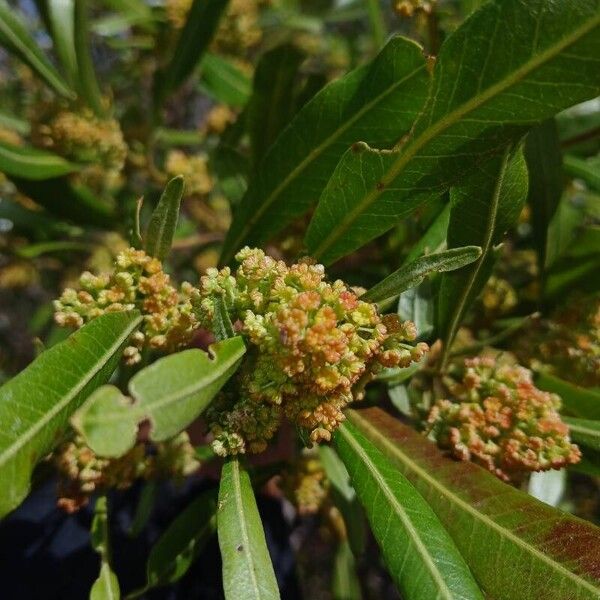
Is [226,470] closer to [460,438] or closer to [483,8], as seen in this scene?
[460,438]

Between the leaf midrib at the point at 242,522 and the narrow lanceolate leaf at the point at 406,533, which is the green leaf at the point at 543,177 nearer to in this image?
the narrow lanceolate leaf at the point at 406,533

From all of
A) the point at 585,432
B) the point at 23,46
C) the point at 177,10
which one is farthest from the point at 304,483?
the point at 177,10

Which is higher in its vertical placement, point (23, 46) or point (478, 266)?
point (23, 46)

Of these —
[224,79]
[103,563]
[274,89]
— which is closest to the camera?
[103,563]

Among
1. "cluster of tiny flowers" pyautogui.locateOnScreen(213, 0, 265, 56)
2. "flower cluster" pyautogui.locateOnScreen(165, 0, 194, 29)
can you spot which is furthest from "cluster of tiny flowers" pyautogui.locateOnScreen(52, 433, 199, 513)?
"cluster of tiny flowers" pyautogui.locateOnScreen(213, 0, 265, 56)

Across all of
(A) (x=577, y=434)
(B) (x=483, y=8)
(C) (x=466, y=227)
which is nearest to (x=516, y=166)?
(C) (x=466, y=227)

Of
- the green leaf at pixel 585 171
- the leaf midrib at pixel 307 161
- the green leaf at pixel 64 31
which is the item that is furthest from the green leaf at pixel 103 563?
the green leaf at pixel 585 171

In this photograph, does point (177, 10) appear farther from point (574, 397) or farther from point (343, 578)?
point (343, 578)
